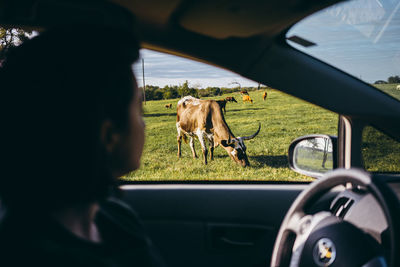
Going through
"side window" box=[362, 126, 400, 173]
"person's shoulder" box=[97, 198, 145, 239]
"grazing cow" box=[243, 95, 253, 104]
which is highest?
"grazing cow" box=[243, 95, 253, 104]

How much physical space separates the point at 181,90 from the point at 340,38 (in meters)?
8.05

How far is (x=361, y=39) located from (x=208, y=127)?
686 centimetres

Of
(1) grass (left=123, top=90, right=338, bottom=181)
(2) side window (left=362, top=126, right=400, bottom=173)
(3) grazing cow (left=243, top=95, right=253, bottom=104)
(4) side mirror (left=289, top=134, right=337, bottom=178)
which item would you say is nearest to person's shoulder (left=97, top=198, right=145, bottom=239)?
(4) side mirror (left=289, top=134, right=337, bottom=178)

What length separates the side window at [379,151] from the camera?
208 cm

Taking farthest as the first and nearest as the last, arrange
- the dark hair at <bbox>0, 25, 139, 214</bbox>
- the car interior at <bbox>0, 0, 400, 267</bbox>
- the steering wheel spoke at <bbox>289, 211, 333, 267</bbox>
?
1. the steering wheel spoke at <bbox>289, 211, 333, 267</bbox>
2. the car interior at <bbox>0, 0, 400, 267</bbox>
3. the dark hair at <bbox>0, 25, 139, 214</bbox>

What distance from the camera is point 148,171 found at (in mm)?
7238

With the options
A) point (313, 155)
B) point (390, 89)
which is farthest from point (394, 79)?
point (313, 155)

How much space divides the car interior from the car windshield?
7 cm

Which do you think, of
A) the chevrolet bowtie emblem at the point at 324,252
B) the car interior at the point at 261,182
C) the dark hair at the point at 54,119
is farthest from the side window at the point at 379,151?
the dark hair at the point at 54,119

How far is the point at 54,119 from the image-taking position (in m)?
0.90

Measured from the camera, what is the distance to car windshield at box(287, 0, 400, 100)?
1874mm

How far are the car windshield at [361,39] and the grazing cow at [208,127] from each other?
18.7ft

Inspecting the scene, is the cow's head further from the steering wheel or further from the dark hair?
the dark hair

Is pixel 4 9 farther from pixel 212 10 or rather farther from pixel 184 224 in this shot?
pixel 184 224
